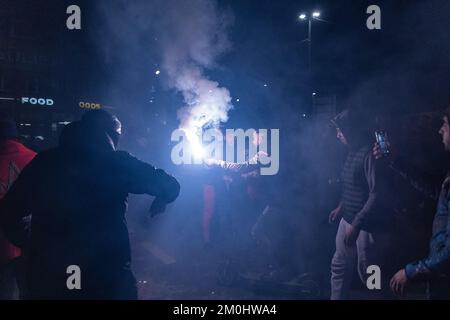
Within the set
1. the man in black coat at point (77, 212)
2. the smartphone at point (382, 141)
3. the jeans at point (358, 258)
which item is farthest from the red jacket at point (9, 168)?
the smartphone at point (382, 141)

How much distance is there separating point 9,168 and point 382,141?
13.7 feet

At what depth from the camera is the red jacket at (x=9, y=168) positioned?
3.41m

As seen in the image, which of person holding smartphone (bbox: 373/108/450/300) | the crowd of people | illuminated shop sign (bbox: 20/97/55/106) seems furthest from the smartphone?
illuminated shop sign (bbox: 20/97/55/106)

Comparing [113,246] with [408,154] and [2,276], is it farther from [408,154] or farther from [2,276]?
[408,154]

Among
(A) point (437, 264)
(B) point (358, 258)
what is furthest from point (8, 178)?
(A) point (437, 264)

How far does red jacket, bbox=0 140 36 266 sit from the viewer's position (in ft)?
11.2

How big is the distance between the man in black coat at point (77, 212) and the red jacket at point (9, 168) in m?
0.87

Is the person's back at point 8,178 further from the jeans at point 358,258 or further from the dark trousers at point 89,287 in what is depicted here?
the jeans at point 358,258

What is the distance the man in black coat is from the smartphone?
9.21 feet

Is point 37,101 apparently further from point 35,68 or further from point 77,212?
point 77,212

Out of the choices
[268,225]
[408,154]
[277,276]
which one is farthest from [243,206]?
[408,154]

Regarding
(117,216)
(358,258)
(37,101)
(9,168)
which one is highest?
(37,101)

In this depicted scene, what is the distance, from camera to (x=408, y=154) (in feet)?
14.9

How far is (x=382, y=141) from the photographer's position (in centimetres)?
415
